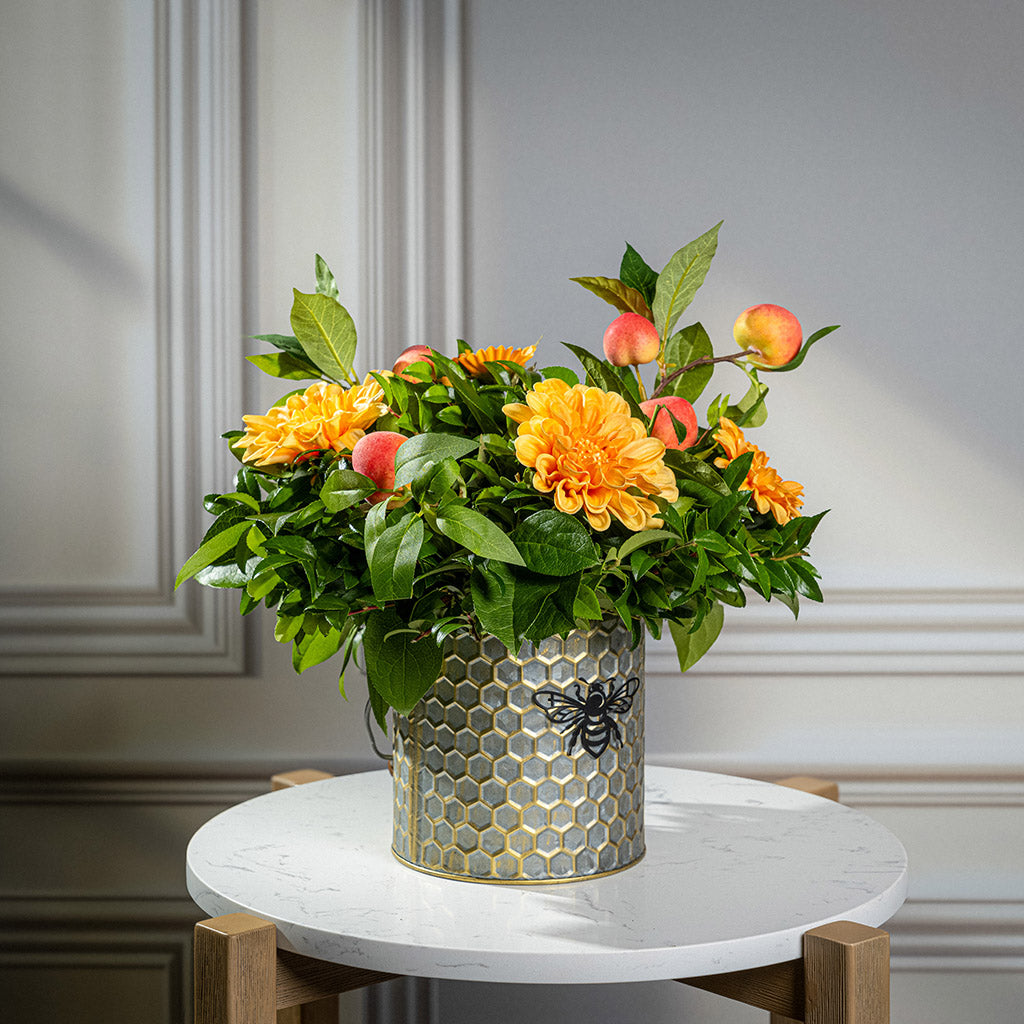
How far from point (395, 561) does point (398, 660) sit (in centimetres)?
9

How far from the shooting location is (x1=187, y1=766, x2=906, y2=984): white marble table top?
57cm

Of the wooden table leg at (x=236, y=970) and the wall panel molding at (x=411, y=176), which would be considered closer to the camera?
the wooden table leg at (x=236, y=970)

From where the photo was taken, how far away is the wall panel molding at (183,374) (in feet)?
4.00

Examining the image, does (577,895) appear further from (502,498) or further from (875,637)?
(875,637)

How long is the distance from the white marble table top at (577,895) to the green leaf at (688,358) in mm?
337

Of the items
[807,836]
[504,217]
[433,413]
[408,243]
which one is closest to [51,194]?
[408,243]

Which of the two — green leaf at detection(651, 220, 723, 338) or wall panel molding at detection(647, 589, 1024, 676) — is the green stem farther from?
wall panel molding at detection(647, 589, 1024, 676)

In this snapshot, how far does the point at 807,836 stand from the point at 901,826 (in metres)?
0.50

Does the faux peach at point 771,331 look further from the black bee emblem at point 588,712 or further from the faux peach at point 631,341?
the black bee emblem at point 588,712

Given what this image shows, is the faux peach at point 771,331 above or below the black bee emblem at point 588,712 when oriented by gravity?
above

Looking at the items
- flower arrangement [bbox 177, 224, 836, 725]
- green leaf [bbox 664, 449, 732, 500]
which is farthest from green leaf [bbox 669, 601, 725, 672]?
green leaf [bbox 664, 449, 732, 500]

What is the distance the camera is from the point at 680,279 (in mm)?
667

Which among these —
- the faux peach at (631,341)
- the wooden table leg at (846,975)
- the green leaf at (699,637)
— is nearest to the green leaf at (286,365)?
the faux peach at (631,341)

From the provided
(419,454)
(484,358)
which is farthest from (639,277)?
(419,454)
